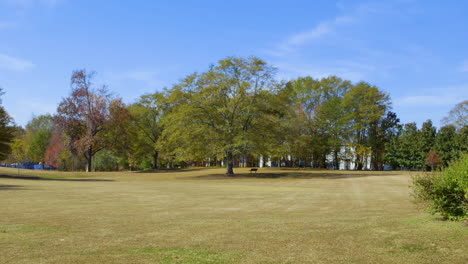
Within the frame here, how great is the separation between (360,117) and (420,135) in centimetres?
1152

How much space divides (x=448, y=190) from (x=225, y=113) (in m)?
44.8

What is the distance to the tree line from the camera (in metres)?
53.8

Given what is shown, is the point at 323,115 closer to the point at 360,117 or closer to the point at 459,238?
the point at 360,117

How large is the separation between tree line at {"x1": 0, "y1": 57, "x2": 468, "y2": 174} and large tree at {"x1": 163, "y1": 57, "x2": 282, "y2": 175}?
0.14 meters

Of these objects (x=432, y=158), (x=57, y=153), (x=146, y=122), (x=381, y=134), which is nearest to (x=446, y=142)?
(x=432, y=158)

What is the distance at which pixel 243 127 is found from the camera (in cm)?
5456

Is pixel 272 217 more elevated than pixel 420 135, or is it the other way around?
pixel 420 135

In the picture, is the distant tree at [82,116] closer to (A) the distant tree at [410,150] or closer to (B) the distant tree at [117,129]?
(B) the distant tree at [117,129]

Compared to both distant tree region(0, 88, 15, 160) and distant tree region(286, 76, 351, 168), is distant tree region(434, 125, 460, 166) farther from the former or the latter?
distant tree region(0, 88, 15, 160)

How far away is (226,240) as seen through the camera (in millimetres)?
9961

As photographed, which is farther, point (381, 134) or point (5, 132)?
point (381, 134)

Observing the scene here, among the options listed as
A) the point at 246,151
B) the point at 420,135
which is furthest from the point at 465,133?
the point at 246,151

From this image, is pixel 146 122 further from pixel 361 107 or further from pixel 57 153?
pixel 361 107

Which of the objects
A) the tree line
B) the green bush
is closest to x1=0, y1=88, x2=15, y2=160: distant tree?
the tree line
